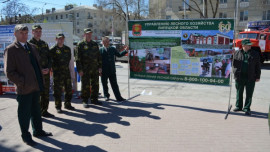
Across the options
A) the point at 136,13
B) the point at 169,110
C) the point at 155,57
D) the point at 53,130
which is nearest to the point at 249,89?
the point at 169,110

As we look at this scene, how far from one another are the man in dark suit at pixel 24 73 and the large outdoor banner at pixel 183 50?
3.38 m

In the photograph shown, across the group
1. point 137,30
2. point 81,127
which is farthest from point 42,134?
point 137,30

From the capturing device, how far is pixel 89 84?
627cm

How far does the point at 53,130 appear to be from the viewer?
4609 millimetres

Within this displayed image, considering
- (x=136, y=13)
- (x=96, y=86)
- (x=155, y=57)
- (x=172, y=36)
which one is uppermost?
(x=136, y=13)

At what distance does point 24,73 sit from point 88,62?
2.46m

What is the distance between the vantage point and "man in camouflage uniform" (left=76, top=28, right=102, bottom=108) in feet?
19.7

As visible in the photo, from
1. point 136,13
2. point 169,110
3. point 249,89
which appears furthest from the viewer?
point 136,13

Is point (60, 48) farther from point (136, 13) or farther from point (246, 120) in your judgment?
point (136, 13)

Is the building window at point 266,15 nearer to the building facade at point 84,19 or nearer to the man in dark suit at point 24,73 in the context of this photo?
the man in dark suit at point 24,73

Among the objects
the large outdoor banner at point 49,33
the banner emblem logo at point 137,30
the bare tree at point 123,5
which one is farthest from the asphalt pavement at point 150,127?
the bare tree at point 123,5

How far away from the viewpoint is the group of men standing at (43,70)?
12.1 ft

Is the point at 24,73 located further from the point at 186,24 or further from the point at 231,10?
the point at 231,10

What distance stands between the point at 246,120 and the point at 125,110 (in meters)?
2.93
